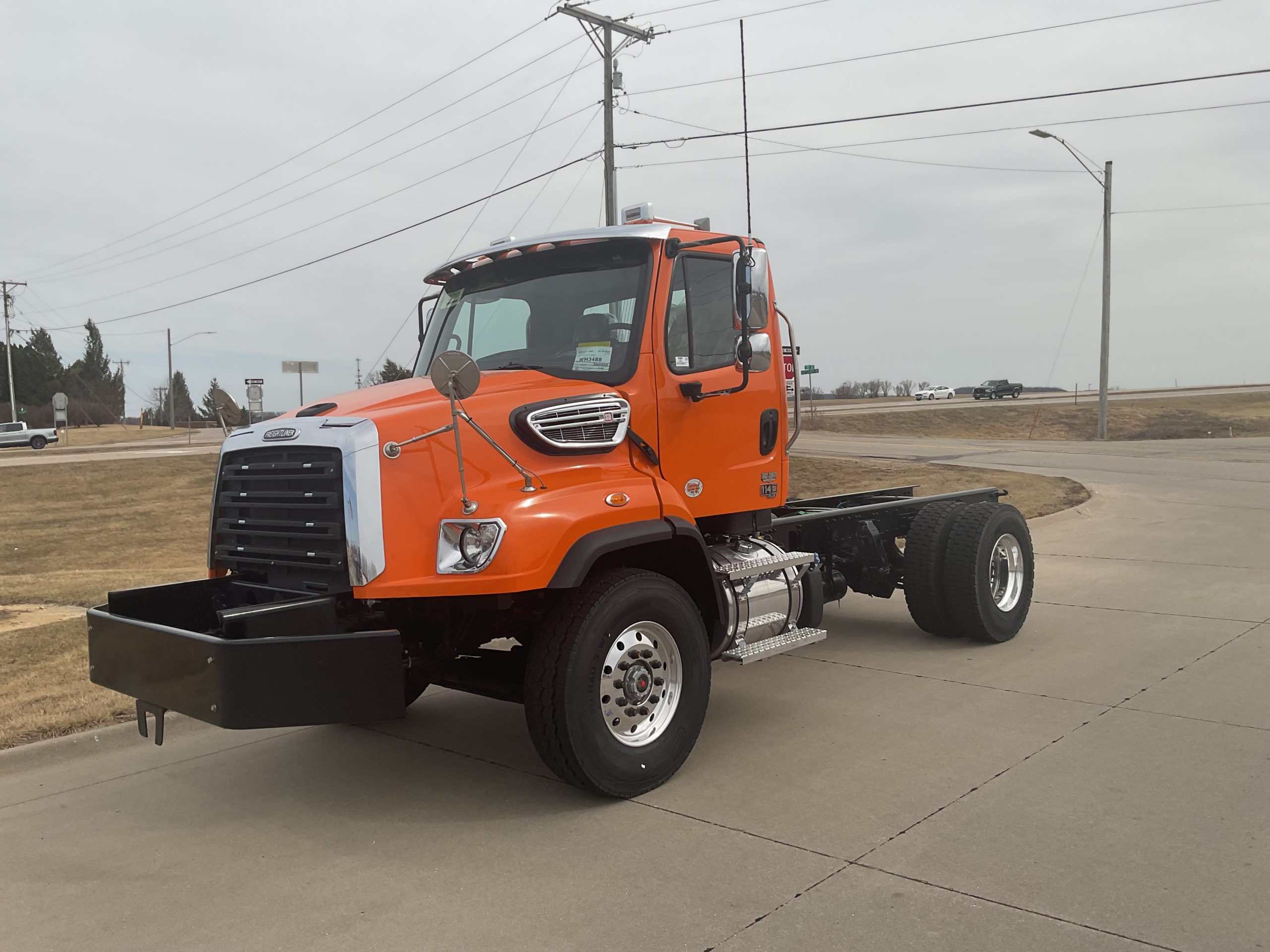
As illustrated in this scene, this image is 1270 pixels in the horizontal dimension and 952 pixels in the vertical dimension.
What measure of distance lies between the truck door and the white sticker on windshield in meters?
0.25

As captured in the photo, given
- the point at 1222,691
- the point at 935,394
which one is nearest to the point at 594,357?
the point at 1222,691

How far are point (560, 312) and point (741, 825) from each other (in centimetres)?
270

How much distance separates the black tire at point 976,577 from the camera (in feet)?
24.3

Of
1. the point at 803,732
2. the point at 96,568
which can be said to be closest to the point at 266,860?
the point at 803,732

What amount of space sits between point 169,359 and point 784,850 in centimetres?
8543

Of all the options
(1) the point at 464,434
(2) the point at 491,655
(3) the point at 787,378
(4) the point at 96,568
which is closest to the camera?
(1) the point at 464,434

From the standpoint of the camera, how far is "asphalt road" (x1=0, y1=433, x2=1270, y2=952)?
3523mm

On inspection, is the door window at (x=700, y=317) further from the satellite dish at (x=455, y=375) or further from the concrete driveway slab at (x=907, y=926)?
the concrete driveway slab at (x=907, y=926)

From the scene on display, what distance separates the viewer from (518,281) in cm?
563

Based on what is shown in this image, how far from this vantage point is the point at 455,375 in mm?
4125

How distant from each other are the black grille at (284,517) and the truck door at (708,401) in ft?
5.51

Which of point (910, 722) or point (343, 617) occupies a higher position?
point (343, 617)

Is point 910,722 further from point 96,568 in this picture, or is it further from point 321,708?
point 96,568

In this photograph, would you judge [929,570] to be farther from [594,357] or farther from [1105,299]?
[1105,299]
